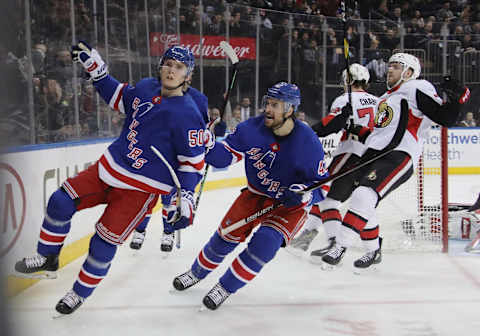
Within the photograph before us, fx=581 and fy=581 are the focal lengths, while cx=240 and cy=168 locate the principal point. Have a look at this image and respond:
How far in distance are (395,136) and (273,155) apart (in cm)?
107

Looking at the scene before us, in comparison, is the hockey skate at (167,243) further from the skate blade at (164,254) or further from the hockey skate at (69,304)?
→ the hockey skate at (69,304)

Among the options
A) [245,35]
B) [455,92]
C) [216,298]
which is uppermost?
[245,35]

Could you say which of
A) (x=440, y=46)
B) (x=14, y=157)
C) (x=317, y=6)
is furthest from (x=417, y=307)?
(x=317, y=6)

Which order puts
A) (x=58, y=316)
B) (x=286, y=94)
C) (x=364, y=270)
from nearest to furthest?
(x=58, y=316), (x=286, y=94), (x=364, y=270)

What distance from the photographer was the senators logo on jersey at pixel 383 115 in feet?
11.3

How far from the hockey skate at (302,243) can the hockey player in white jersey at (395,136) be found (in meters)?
0.43

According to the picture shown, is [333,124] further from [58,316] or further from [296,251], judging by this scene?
[58,316]

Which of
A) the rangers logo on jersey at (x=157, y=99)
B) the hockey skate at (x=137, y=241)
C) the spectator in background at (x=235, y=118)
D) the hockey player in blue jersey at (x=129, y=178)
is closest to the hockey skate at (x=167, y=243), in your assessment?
the hockey skate at (x=137, y=241)

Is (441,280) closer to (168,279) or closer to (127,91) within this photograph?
(168,279)

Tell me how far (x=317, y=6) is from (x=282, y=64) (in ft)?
6.59

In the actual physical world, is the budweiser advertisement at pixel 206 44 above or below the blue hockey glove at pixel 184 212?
above

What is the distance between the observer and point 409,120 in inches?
135

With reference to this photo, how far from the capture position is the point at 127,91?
2549 mm

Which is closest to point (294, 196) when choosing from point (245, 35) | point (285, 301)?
point (285, 301)
